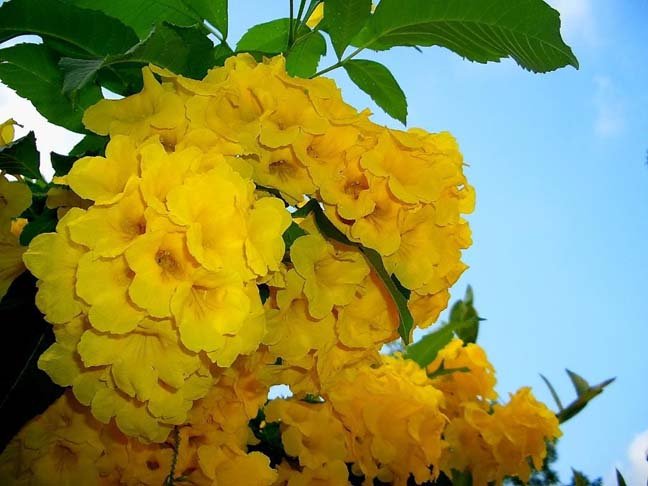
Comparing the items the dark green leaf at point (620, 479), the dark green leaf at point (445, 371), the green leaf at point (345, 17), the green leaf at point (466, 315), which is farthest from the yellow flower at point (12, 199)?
the dark green leaf at point (620, 479)

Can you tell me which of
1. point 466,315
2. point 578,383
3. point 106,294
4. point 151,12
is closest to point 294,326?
point 106,294

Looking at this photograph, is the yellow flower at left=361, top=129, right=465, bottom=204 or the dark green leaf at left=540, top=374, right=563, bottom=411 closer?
the yellow flower at left=361, top=129, right=465, bottom=204

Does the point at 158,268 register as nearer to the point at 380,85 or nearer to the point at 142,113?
the point at 142,113

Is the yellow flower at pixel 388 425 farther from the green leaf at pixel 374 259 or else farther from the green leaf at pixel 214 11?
the green leaf at pixel 214 11

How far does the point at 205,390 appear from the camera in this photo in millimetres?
521

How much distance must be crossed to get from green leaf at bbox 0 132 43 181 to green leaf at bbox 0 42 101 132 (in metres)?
0.04

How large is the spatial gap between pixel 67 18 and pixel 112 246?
278mm

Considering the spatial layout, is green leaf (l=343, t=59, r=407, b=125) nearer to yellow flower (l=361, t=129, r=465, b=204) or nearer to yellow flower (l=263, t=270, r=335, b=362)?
yellow flower (l=361, t=129, r=465, b=204)

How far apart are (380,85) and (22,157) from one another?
14.7 inches

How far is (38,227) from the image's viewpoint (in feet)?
1.96

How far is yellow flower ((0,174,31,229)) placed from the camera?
589mm

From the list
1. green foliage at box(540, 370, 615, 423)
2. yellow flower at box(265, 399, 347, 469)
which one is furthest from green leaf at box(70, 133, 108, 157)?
green foliage at box(540, 370, 615, 423)

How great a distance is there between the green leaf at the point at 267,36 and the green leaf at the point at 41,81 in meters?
0.20

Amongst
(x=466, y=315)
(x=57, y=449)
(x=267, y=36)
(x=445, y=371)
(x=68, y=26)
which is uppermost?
(x=267, y=36)
